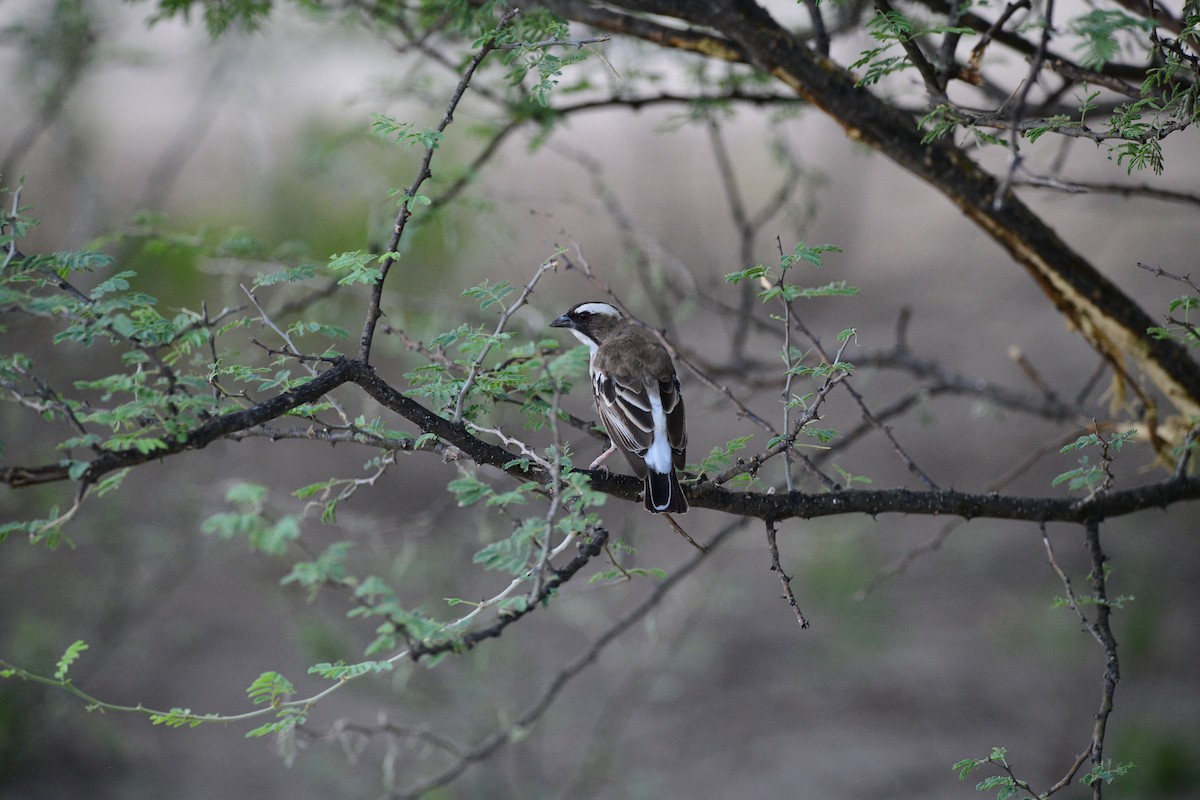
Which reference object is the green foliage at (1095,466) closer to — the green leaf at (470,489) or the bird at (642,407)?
the bird at (642,407)

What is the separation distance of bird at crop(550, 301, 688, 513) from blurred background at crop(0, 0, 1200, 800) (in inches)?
23.1

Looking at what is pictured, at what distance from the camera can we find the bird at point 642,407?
3479mm

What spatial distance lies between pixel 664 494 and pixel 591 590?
2.64m

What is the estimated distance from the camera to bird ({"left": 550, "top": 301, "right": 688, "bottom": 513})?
3479 mm

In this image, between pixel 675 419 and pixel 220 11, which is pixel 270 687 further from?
pixel 220 11

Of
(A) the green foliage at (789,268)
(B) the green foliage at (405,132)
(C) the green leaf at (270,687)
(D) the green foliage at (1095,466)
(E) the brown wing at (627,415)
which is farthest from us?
(E) the brown wing at (627,415)

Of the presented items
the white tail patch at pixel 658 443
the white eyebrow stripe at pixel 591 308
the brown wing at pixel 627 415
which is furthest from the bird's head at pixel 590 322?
the white tail patch at pixel 658 443

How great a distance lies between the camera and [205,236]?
4848 millimetres

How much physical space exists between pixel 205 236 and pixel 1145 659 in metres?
8.33

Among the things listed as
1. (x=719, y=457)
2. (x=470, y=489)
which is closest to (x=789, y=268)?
(x=719, y=457)

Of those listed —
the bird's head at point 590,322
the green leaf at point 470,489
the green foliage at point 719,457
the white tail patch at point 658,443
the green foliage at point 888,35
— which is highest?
the bird's head at point 590,322

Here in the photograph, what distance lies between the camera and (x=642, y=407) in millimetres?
4074

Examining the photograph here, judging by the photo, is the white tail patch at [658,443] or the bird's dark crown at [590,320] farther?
the bird's dark crown at [590,320]

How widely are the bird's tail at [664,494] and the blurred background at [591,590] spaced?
5.31 ft
